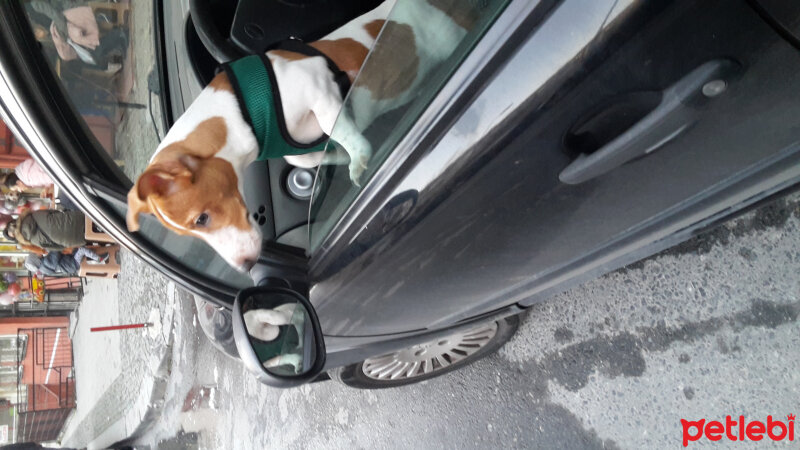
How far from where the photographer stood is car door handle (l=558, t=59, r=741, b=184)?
0.87 metres

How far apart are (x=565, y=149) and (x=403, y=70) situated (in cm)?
36

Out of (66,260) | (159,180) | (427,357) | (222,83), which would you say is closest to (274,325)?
(159,180)

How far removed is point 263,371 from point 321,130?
834 mm

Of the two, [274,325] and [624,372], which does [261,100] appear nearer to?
[274,325]

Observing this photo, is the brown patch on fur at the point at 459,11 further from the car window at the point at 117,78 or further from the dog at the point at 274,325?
the car window at the point at 117,78

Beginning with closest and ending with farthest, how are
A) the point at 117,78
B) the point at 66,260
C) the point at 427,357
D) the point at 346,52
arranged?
the point at 346,52, the point at 117,78, the point at 427,357, the point at 66,260

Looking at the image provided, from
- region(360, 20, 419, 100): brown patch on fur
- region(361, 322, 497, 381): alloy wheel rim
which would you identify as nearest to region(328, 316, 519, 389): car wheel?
region(361, 322, 497, 381): alloy wheel rim

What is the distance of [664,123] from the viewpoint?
94 cm

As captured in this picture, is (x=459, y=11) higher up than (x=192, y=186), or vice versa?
(x=459, y=11)

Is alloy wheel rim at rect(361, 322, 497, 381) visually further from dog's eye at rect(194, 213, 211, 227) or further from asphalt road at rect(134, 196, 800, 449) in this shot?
dog's eye at rect(194, 213, 211, 227)

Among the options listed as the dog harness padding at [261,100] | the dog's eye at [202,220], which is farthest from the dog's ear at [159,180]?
the dog harness padding at [261,100]

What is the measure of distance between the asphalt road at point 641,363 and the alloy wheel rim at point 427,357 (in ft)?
0.65

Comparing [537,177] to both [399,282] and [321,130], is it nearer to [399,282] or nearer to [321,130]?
[399,282]

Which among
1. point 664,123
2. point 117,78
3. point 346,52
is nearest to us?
point 664,123
